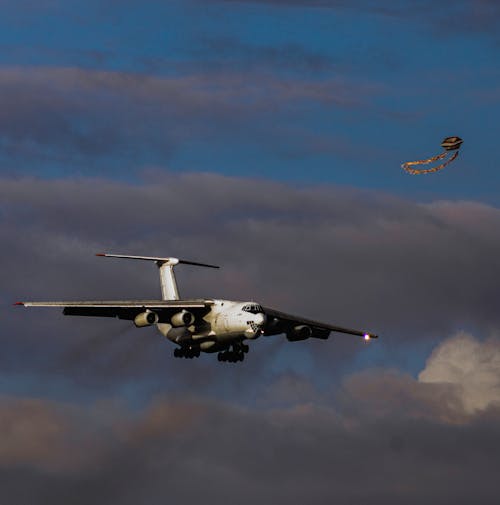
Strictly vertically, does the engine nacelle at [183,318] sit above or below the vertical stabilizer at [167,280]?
below

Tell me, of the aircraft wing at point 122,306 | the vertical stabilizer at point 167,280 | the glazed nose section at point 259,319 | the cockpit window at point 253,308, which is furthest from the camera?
the vertical stabilizer at point 167,280

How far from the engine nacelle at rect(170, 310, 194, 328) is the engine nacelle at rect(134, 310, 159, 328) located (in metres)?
1.23

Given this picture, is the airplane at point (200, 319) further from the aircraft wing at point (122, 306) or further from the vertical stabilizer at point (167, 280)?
the vertical stabilizer at point (167, 280)

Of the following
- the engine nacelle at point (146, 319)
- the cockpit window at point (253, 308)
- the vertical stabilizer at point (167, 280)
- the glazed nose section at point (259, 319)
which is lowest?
the glazed nose section at point (259, 319)

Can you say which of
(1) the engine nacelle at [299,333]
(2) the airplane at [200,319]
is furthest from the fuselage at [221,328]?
(1) the engine nacelle at [299,333]

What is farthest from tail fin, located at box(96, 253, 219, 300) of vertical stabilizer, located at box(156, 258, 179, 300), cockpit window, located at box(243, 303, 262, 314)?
cockpit window, located at box(243, 303, 262, 314)

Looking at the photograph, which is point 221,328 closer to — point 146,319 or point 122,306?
point 146,319

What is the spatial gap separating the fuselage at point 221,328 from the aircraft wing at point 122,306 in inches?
34.5

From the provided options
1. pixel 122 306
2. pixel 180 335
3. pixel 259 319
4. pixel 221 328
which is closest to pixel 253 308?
pixel 259 319

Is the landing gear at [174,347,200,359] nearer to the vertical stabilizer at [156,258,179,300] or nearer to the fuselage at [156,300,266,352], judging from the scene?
the fuselage at [156,300,266,352]

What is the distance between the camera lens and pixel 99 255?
70812mm

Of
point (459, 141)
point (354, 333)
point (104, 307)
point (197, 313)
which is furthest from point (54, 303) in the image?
point (459, 141)

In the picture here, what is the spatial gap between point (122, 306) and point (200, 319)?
483 cm

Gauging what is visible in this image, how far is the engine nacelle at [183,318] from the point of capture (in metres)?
68.7
